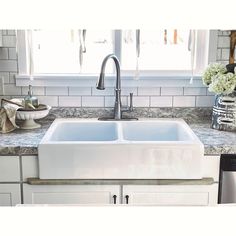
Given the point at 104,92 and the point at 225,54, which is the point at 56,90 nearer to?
the point at 104,92

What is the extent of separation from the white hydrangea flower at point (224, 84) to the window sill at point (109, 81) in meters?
0.39

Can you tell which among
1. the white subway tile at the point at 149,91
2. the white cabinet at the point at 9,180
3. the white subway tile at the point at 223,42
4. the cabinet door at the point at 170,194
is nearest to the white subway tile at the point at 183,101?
the white subway tile at the point at 149,91

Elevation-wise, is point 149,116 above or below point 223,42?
below

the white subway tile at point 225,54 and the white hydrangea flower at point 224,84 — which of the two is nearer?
the white hydrangea flower at point 224,84

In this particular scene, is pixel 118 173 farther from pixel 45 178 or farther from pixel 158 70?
pixel 158 70

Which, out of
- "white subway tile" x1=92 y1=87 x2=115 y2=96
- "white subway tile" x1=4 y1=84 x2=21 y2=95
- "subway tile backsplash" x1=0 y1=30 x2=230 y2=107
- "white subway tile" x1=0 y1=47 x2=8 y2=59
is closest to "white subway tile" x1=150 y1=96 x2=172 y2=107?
"subway tile backsplash" x1=0 y1=30 x2=230 y2=107

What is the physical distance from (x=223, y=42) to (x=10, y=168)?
1535 mm

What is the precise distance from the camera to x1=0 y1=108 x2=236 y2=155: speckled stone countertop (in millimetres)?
1684

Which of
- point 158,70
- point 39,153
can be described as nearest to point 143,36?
point 158,70

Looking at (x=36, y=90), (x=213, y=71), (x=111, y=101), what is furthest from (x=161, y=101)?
(x=36, y=90)

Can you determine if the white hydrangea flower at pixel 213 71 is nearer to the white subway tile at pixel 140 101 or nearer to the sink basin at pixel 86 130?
the white subway tile at pixel 140 101

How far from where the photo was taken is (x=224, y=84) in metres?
1.89

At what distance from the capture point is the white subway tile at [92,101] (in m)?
2.34

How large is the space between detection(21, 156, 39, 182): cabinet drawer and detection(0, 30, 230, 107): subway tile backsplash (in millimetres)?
704
